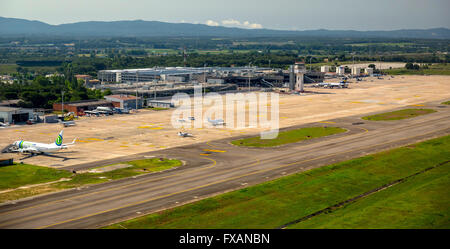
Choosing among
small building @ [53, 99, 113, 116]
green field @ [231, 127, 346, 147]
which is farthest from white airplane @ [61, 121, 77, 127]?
green field @ [231, 127, 346, 147]

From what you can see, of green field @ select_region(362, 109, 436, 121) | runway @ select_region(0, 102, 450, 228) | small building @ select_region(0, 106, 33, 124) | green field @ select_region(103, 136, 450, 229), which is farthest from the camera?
green field @ select_region(362, 109, 436, 121)

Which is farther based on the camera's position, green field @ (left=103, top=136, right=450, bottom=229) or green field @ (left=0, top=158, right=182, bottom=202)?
green field @ (left=0, top=158, right=182, bottom=202)

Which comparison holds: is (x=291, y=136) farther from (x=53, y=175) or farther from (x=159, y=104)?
(x=159, y=104)

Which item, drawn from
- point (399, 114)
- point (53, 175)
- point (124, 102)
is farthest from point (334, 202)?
point (124, 102)

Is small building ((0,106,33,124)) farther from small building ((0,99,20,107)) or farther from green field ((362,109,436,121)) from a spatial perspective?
green field ((362,109,436,121))

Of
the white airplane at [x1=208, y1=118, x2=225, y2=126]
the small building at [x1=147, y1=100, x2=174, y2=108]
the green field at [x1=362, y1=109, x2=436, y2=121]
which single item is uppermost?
the small building at [x1=147, y1=100, x2=174, y2=108]
